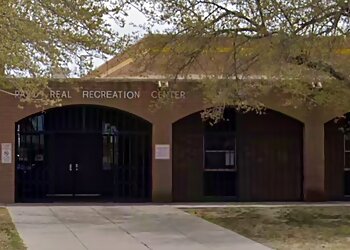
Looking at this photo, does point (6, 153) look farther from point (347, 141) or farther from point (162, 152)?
point (347, 141)

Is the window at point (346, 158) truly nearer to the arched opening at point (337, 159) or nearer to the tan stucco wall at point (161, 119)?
the arched opening at point (337, 159)

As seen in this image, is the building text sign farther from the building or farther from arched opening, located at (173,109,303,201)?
arched opening, located at (173,109,303,201)

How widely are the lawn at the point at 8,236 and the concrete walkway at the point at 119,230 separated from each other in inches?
7.3

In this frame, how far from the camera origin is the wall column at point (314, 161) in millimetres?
26703

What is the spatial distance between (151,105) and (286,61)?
29.0 ft

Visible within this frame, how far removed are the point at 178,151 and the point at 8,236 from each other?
35.1 feet

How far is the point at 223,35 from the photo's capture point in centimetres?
1917

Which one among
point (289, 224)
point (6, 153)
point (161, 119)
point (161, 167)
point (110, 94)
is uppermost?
point (110, 94)

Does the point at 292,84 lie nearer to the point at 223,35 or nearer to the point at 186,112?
the point at 223,35

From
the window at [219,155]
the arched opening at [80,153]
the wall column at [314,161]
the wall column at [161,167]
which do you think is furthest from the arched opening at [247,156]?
the arched opening at [80,153]

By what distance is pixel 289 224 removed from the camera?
19.9 meters

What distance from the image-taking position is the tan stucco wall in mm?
25688

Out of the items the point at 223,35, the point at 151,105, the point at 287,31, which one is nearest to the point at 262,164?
the point at 151,105

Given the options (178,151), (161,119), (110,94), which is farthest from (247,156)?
(110,94)
